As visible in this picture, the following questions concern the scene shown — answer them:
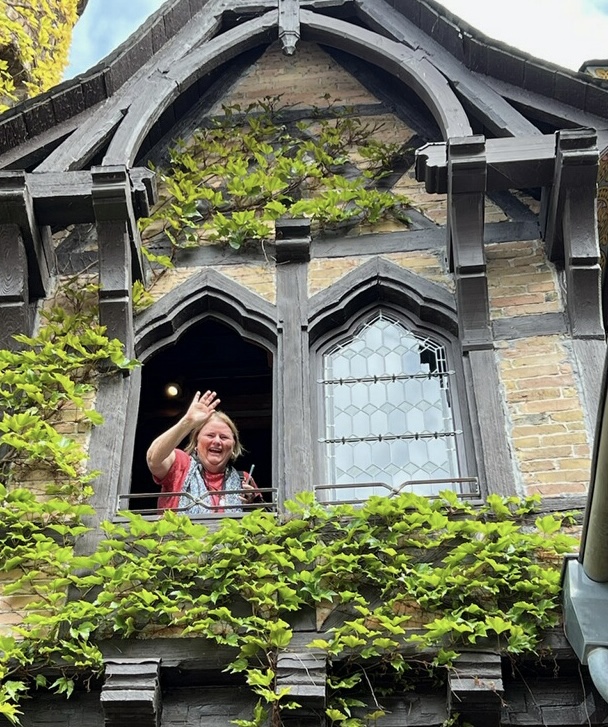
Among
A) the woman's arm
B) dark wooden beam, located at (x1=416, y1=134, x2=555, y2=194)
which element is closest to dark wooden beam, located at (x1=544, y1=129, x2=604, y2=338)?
dark wooden beam, located at (x1=416, y1=134, x2=555, y2=194)

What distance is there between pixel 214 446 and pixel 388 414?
107cm

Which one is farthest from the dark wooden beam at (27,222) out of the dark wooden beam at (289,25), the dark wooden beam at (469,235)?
the dark wooden beam at (469,235)

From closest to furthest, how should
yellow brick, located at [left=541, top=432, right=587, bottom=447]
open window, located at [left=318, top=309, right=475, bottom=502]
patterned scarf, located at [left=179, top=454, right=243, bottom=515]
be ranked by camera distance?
1. yellow brick, located at [left=541, top=432, right=587, bottom=447]
2. patterned scarf, located at [left=179, top=454, right=243, bottom=515]
3. open window, located at [left=318, top=309, right=475, bottom=502]

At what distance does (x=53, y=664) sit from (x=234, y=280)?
122 inches

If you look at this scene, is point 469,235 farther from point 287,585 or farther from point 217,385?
point 217,385

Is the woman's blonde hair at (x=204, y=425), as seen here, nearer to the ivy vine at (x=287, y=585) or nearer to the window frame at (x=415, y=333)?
the window frame at (x=415, y=333)

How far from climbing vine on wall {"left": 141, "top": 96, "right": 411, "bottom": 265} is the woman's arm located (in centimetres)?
131

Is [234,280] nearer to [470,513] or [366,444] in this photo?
[366,444]

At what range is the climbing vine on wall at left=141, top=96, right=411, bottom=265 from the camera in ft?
26.7

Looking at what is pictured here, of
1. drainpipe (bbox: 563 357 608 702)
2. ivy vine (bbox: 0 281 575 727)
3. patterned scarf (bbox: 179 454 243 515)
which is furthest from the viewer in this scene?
patterned scarf (bbox: 179 454 243 515)

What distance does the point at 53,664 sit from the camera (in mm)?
5605

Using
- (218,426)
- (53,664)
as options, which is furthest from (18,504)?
(218,426)

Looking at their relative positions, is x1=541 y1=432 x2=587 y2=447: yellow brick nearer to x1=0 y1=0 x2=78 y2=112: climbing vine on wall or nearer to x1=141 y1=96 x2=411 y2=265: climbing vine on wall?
x1=141 y1=96 x2=411 y2=265: climbing vine on wall

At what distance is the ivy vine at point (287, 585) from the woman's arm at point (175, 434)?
2.21ft
